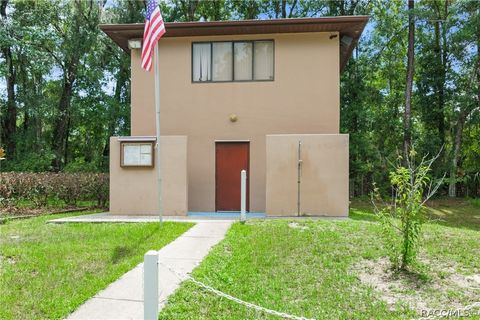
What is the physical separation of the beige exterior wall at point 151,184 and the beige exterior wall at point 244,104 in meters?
1.42

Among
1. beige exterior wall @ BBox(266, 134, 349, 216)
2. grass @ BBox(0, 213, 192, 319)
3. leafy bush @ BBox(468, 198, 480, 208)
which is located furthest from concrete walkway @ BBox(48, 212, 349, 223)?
leafy bush @ BBox(468, 198, 480, 208)

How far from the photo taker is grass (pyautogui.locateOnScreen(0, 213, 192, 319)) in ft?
13.9

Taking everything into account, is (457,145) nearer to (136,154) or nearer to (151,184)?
(151,184)

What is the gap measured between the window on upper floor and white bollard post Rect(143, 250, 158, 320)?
893 centimetres

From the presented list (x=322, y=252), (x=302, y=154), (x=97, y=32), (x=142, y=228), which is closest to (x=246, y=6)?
(x=97, y=32)

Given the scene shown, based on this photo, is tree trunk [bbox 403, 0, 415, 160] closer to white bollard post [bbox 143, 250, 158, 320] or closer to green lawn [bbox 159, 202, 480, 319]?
green lawn [bbox 159, 202, 480, 319]

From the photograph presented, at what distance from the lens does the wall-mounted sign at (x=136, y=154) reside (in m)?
9.88

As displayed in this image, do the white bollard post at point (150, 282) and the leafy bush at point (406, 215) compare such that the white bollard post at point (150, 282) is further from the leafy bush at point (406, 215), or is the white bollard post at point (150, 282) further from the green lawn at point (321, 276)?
the leafy bush at point (406, 215)

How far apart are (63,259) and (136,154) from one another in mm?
4481

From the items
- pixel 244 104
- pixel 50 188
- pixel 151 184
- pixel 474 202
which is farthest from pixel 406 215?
pixel 474 202

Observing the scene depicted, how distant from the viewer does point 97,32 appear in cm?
1902

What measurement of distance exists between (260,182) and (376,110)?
35.9ft

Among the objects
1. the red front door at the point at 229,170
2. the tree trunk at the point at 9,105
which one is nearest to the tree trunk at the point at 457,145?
the red front door at the point at 229,170

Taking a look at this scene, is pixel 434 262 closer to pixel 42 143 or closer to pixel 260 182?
pixel 260 182
